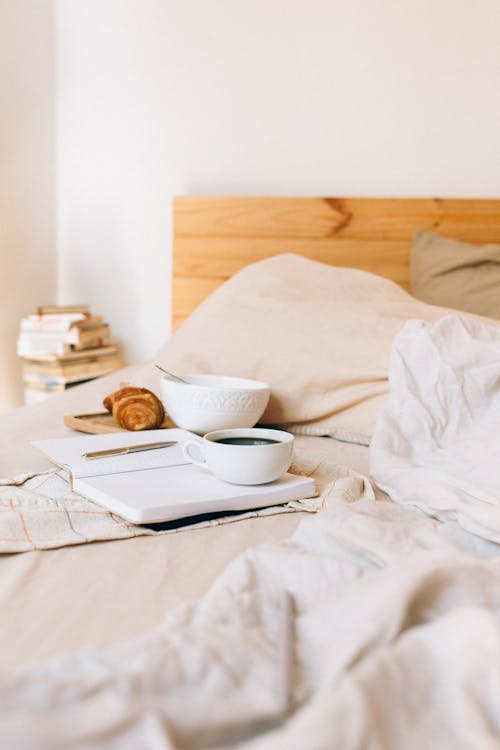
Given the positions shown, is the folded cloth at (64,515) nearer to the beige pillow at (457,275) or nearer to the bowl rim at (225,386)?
the bowl rim at (225,386)

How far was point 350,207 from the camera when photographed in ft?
7.11

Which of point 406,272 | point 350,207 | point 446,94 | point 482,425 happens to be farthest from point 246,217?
point 482,425

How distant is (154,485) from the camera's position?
95 cm

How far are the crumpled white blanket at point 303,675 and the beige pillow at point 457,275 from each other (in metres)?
1.28

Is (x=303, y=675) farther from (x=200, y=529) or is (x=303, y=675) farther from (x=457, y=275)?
(x=457, y=275)

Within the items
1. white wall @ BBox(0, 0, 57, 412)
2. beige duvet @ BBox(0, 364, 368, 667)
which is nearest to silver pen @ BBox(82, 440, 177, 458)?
beige duvet @ BBox(0, 364, 368, 667)

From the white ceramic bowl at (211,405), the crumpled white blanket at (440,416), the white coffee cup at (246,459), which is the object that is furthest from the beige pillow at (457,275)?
the white coffee cup at (246,459)

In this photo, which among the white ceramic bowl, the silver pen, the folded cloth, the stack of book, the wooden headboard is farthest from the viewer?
the stack of book

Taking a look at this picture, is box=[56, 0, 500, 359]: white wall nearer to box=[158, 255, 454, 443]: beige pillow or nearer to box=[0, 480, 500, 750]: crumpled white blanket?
→ box=[158, 255, 454, 443]: beige pillow

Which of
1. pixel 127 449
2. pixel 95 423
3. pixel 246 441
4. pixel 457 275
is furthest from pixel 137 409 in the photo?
pixel 457 275

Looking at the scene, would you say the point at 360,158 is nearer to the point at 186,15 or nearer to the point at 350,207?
the point at 350,207

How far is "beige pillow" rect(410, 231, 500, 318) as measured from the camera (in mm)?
1795

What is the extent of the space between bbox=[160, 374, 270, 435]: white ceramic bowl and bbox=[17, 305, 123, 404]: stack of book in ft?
3.60

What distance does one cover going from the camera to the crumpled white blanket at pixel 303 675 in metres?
0.41
